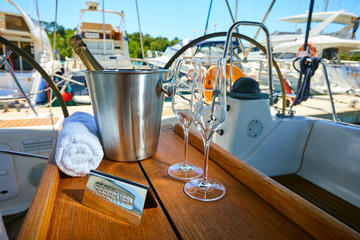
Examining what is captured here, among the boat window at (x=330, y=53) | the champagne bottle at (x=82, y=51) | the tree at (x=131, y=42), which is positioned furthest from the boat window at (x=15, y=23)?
the tree at (x=131, y=42)

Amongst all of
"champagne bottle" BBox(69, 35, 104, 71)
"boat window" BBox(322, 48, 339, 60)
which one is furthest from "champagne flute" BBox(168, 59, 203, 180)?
"boat window" BBox(322, 48, 339, 60)

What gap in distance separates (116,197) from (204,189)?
0.15m

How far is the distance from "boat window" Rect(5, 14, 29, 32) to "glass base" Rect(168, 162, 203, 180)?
223 inches

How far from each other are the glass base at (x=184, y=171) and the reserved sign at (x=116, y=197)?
0.43 feet

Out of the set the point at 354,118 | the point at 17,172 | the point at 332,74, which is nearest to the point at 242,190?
the point at 17,172

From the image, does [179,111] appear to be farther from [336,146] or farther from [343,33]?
[343,33]

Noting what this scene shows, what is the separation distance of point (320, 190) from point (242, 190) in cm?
92

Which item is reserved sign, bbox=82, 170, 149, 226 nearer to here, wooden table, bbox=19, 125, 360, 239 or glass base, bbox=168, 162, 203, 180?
wooden table, bbox=19, 125, 360, 239

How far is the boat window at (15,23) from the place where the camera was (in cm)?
445

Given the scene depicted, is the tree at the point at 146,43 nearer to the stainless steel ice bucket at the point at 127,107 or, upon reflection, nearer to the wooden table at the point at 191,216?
the stainless steel ice bucket at the point at 127,107

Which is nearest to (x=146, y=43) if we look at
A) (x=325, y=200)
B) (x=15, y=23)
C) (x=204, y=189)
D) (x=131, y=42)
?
(x=131, y=42)

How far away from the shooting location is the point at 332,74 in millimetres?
6176

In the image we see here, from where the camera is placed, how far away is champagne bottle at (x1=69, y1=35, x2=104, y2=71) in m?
0.51

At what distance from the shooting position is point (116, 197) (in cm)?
33
